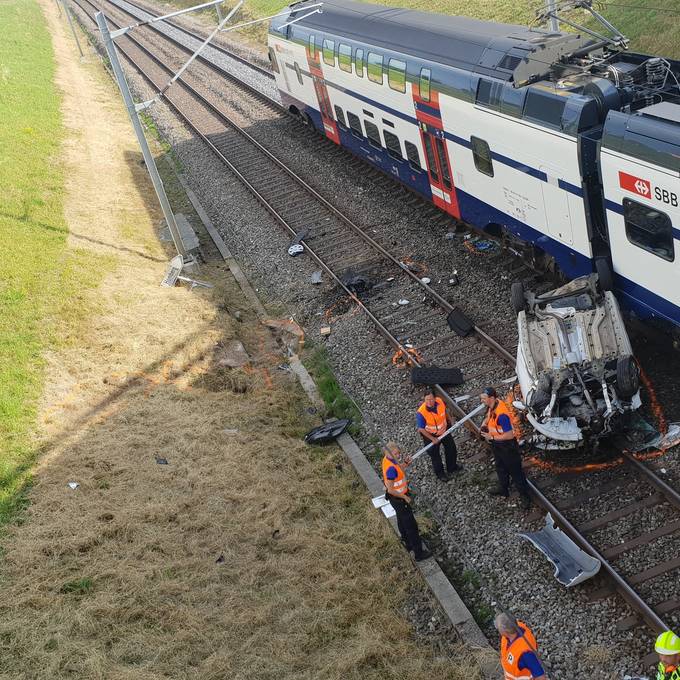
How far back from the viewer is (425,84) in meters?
14.9

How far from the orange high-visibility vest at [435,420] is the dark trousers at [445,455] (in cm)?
15

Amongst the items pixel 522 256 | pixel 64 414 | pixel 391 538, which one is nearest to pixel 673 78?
pixel 522 256

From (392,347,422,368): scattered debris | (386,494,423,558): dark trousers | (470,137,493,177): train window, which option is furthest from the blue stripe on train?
(386,494,423,558): dark trousers

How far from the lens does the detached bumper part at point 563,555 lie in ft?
26.8

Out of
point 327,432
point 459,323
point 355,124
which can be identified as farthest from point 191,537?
point 355,124

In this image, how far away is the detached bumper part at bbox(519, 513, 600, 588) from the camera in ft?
26.8

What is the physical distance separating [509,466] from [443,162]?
7.86 meters

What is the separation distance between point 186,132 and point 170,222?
12.7m

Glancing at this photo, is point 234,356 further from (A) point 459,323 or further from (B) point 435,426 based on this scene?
(B) point 435,426

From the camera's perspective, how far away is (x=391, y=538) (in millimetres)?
9547

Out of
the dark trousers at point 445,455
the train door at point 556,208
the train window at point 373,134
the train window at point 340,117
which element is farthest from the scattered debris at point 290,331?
the train window at point 340,117

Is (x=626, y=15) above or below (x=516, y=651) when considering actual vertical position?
above

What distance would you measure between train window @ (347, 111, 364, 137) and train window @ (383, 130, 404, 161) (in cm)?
180

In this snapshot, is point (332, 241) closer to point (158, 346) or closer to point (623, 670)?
point (158, 346)
